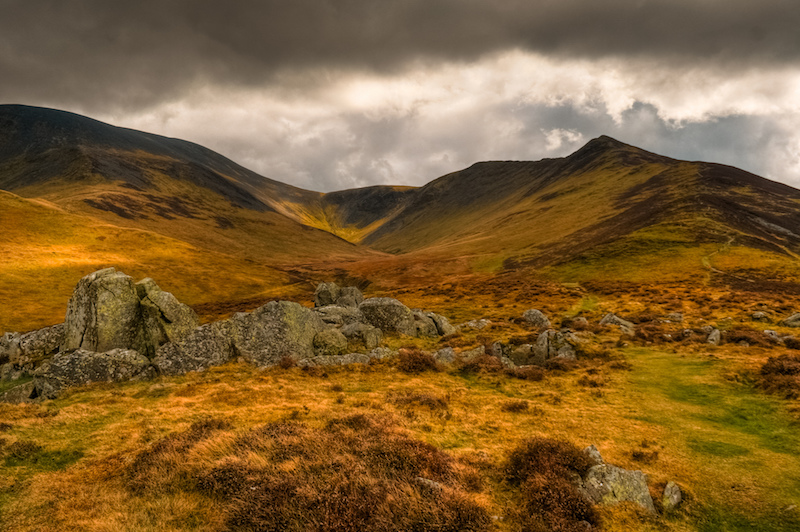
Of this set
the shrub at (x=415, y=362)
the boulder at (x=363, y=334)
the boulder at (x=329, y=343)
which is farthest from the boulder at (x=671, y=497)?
the boulder at (x=363, y=334)

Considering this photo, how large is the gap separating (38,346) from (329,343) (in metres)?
24.2

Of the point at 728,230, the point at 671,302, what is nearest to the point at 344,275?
the point at 671,302

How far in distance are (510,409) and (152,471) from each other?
15.4 m

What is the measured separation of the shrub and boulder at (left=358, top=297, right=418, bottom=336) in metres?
9.86

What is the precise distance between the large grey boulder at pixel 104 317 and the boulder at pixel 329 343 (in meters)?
13.5

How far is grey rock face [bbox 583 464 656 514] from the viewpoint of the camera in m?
10.7

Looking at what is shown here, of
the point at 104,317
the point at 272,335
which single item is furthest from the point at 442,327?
the point at 104,317

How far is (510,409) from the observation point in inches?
748

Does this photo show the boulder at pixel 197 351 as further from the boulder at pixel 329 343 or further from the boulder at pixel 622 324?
the boulder at pixel 622 324

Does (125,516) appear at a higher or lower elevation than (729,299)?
lower

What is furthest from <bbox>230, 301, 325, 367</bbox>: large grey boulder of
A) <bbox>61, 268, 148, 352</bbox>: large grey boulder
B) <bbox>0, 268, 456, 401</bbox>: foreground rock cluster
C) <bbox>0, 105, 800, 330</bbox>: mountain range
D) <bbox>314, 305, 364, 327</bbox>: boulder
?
<bbox>0, 105, 800, 330</bbox>: mountain range

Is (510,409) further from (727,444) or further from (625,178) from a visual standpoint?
(625,178)

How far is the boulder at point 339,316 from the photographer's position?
38438 millimetres

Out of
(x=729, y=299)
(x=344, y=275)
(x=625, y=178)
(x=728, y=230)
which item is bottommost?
(x=344, y=275)
